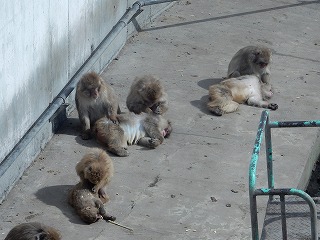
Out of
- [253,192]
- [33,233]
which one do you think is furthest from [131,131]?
[253,192]

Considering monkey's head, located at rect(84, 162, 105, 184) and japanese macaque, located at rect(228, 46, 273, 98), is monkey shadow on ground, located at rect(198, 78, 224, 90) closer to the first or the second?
japanese macaque, located at rect(228, 46, 273, 98)

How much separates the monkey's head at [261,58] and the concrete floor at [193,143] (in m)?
0.46

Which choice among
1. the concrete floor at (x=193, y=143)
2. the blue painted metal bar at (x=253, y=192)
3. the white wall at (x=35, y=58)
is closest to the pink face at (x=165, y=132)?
the concrete floor at (x=193, y=143)

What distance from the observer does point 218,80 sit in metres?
12.6

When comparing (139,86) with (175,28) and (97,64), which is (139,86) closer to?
(97,64)

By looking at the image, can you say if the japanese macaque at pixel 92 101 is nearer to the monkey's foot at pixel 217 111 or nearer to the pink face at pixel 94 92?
the pink face at pixel 94 92

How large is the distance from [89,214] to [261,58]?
4250mm

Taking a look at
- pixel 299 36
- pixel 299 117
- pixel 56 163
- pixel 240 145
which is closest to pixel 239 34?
pixel 299 36

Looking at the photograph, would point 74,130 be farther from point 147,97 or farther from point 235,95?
point 235,95

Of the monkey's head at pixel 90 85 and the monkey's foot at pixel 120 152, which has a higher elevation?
the monkey's head at pixel 90 85

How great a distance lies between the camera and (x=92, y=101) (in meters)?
10.6

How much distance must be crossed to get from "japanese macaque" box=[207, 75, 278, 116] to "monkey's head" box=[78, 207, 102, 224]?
10.1 feet

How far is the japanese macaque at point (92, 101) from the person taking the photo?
10.4 meters

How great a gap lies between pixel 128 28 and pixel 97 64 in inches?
63.1
